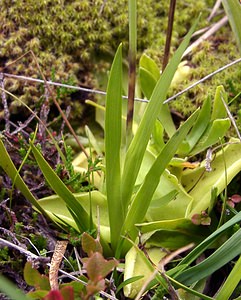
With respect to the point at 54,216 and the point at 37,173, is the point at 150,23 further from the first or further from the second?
the point at 54,216

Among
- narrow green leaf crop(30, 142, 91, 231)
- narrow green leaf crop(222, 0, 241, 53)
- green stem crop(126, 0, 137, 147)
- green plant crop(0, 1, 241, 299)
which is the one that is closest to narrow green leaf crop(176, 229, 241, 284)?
green plant crop(0, 1, 241, 299)

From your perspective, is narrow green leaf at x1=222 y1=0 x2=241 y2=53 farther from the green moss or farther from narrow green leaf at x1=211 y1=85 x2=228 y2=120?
the green moss

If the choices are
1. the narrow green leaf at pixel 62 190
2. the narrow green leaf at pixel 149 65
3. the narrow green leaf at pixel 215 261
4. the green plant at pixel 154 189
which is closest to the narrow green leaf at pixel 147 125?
the green plant at pixel 154 189

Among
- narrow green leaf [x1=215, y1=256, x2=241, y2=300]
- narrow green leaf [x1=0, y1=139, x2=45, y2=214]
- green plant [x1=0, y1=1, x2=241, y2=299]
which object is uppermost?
narrow green leaf [x1=0, y1=139, x2=45, y2=214]

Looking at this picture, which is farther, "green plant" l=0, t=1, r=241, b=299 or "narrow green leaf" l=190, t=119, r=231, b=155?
"narrow green leaf" l=190, t=119, r=231, b=155

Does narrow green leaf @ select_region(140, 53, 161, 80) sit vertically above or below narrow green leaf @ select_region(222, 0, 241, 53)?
below

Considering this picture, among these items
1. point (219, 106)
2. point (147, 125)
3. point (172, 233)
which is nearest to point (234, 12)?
point (219, 106)

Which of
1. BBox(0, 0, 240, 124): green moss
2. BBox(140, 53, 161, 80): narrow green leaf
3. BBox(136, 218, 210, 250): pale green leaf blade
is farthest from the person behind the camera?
BBox(0, 0, 240, 124): green moss
